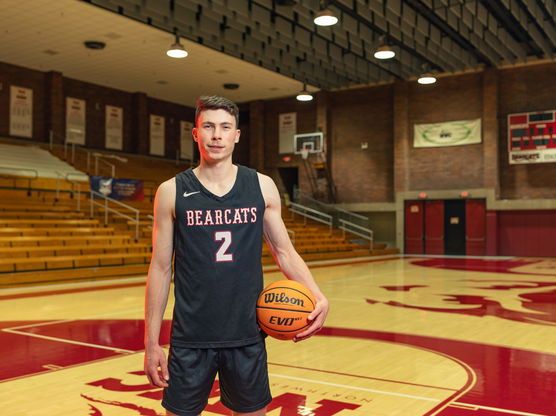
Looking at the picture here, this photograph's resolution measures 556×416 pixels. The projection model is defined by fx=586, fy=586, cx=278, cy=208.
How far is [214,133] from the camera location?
2137 mm

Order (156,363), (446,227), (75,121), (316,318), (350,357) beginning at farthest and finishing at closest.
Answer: (75,121)
(446,227)
(350,357)
(316,318)
(156,363)

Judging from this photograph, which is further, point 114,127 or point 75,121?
point 114,127

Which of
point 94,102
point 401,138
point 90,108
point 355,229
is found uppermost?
point 94,102

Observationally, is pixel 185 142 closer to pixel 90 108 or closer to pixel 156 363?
pixel 90 108

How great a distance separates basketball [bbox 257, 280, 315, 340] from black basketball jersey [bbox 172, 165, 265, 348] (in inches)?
1.4

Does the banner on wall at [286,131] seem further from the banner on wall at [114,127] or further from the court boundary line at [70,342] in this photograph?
the court boundary line at [70,342]

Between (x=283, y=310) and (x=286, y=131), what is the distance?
22.0 m

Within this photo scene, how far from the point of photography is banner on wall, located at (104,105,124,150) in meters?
21.7

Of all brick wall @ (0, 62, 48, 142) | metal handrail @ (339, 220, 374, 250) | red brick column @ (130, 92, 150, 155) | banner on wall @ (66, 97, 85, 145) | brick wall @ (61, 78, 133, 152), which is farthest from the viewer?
red brick column @ (130, 92, 150, 155)

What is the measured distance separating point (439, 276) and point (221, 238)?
11.1m

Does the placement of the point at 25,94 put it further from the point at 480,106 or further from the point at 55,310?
the point at 480,106

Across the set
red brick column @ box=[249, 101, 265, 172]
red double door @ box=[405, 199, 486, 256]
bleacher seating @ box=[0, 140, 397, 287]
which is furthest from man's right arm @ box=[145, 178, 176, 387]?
red brick column @ box=[249, 101, 265, 172]

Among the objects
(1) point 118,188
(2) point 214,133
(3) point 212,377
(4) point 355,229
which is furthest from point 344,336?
(4) point 355,229

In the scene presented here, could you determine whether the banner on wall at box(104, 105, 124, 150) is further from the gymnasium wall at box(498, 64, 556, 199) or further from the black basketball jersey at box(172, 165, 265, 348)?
the black basketball jersey at box(172, 165, 265, 348)
